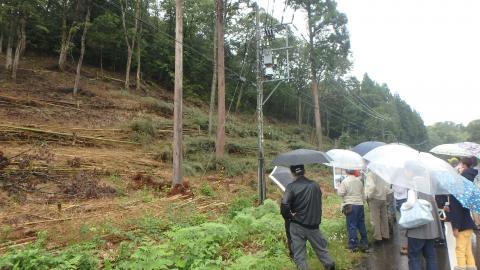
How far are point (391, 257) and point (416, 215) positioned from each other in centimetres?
263

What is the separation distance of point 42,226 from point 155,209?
3.25 m

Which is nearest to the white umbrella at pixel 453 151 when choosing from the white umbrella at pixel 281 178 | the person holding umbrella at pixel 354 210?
the person holding umbrella at pixel 354 210

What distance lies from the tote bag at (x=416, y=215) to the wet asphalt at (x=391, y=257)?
5.93 ft

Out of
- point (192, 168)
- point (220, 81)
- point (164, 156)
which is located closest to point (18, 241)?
point (192, 168)

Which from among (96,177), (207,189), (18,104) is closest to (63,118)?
(18,104)

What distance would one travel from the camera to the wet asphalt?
6.96m

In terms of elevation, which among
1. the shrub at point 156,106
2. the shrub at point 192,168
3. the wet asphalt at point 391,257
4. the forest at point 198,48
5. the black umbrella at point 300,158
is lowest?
the wet asphalt at point 391,257

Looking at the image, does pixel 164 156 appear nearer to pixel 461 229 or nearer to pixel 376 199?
pixel 376 199

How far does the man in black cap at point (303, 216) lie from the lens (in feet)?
18.9

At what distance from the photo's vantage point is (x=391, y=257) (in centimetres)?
759

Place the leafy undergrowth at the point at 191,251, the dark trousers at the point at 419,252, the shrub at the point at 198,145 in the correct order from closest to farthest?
the dark trousers at the point at 419,252 → the leafy undergrowth at the point at 191,251 → the shrub at the point at 198,145

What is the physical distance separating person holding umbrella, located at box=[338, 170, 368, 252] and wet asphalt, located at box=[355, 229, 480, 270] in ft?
1.09

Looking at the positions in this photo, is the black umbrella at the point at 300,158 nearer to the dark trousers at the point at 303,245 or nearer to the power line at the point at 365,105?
the dark trousers at the point at 303,245

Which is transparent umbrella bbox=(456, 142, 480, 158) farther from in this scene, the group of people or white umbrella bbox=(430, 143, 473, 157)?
the group of people
